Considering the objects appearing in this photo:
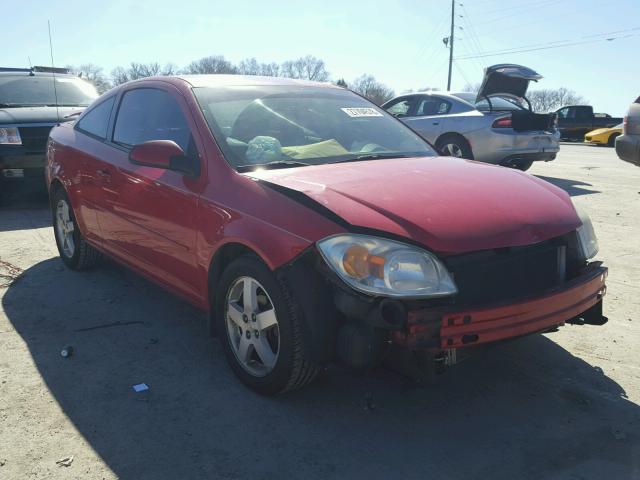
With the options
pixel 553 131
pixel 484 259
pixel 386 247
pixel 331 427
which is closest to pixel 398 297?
pixel 386 247

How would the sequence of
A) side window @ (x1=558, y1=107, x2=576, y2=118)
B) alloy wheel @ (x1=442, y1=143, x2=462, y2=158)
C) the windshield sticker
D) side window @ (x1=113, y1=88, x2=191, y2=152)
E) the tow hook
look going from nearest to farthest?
the tow hook → side window @ (x1=113, y1=88, x2=191, y2=152) → the windshield sticker → alloy wheel @ (x1=442, y1=143, x2=462, y2=158) → side window @ (x1=558, y1=107, x2=576, y2=118)

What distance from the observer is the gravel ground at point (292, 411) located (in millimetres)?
2455

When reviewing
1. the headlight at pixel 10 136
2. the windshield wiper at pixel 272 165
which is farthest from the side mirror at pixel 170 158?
the headlight at pixel 10 136

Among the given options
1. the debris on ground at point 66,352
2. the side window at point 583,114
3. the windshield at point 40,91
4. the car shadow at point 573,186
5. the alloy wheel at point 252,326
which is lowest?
the debris on ground at point 66,352

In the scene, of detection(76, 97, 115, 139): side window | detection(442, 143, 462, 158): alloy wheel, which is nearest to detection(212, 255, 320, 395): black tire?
detection(76, 97, 115, 139): side window

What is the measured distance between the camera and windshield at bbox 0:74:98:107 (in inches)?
331

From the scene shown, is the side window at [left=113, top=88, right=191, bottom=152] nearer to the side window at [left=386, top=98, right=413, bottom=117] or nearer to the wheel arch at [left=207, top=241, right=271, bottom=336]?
the wheel arch at [left=207, top=241, right=271, bottom=336]

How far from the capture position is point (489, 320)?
2.46 m

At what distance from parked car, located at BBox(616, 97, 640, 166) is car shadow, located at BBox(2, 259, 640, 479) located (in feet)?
17.9

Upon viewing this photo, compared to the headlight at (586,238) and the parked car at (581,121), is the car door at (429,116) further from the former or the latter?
the parked car at (581,121)

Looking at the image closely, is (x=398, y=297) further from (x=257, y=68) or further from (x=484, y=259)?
(x=257, y=68)

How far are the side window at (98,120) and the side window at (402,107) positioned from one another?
718 cm

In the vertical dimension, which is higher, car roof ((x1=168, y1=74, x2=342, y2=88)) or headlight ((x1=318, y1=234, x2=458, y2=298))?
car roof ((x1=168, y1=74, x2=342, y2=88))

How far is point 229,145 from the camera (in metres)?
3.29
